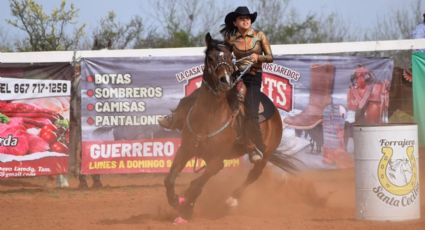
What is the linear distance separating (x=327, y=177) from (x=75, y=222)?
22.7 feet

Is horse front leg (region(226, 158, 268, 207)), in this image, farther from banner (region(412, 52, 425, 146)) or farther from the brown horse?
banner (region(412, 52, 425, 146))

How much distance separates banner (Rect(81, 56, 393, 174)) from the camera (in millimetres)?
14656

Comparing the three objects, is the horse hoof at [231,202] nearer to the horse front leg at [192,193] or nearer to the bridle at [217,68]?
the horse front leg at [192,193]

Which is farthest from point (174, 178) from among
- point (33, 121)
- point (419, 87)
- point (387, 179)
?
point (419, 87)

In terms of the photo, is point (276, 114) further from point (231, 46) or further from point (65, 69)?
point (65, 69)

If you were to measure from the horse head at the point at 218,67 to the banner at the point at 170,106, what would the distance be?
4975mm

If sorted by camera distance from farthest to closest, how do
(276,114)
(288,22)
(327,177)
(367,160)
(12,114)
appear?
(288,22)
(327,177)
(12,114)
(276,114)
(367,160)

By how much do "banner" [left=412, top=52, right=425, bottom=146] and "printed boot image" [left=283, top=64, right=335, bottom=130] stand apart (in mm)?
1710

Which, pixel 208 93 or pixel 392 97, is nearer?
pixel 208 93

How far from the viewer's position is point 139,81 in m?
14.9

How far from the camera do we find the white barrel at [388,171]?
9.30 m

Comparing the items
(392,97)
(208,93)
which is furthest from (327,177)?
(208,93)

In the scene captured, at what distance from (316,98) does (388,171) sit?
638 cm

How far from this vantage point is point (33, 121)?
14.4m
